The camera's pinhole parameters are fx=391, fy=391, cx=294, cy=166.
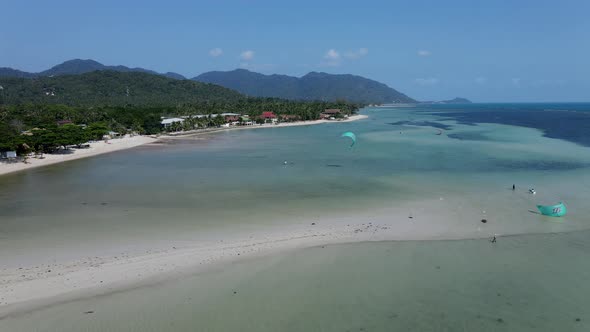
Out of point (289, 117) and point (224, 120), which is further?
point (289, 117)

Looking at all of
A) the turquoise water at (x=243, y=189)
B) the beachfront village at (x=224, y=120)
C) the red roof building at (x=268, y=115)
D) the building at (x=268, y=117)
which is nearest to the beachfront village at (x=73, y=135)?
the beachfront village at (x=224, y=120)

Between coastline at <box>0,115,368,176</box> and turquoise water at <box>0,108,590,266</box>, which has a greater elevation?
coastline at <box>0,115,368,176</box>

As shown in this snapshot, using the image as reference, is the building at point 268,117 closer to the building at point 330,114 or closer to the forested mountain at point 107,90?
the building at point 330,114

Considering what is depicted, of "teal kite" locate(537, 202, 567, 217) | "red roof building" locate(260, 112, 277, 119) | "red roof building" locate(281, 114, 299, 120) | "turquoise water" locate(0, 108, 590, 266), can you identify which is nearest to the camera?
"turquoise water" locate(0, 108, 590, 266)

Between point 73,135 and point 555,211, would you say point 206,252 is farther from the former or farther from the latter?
point 73,135

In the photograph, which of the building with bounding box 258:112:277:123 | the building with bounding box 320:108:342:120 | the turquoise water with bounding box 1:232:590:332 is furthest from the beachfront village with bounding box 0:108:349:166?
the turquoise water with bounding box 1:232:590:332

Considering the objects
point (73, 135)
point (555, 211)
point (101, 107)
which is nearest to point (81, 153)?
point (73, 135)

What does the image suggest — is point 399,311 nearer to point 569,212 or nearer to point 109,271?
point 109,271

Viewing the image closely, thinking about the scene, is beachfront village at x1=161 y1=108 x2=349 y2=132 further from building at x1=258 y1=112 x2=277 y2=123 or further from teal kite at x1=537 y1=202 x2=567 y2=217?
teal kite at x1=537 y1=202 x2=567 y2=217
